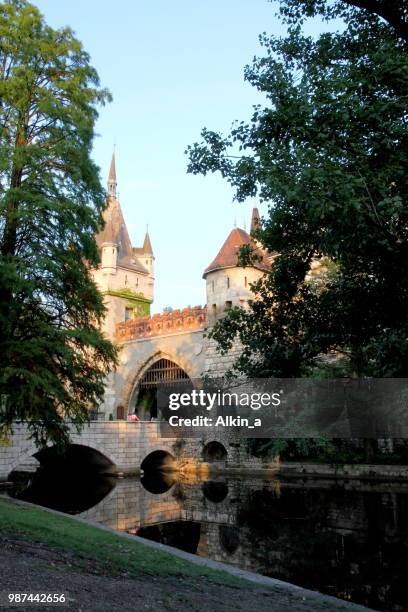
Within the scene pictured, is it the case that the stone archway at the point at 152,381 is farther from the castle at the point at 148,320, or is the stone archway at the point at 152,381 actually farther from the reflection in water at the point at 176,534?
the reflection in water at the point at 176,534

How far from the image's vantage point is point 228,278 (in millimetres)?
28500

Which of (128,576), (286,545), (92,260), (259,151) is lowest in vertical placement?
(286,545)

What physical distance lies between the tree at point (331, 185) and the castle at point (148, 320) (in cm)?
1914

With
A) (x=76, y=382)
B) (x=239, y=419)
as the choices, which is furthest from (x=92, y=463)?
(x=76, y=382)

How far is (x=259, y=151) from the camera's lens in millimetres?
5777

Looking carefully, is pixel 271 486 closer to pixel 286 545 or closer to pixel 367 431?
pixel 367 431

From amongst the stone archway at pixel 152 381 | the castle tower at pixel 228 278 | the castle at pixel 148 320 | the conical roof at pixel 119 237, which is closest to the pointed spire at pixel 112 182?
the castle at pixel 148 320

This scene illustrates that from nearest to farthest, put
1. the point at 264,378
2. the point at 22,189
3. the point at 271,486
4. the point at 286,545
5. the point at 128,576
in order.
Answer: the point at 128,576, the point at 264,378, the point at 286,545, the point at 22,189, the point at 271,486

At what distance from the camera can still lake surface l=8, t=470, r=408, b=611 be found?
915 centimetres

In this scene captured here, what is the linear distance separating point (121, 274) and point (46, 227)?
25563 millimetres

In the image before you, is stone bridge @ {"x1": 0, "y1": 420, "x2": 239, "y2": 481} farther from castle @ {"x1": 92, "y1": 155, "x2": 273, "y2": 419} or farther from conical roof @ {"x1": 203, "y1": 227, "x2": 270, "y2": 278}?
conical roof @ {"x1": 203, "y1": 227, "x2": 270, "y2": 278}

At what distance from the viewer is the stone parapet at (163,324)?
3155 cm

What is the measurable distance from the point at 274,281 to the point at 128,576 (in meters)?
3.94

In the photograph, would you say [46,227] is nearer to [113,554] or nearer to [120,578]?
[113,554]
